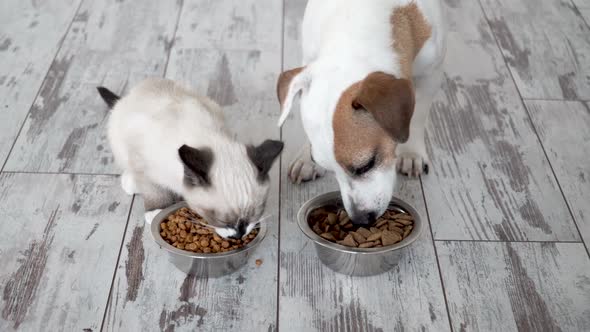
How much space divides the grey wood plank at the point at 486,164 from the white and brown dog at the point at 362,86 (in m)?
0.42

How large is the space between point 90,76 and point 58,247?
0.96 meters

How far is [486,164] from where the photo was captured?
2.27 metres

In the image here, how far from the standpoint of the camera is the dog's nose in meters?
1.76

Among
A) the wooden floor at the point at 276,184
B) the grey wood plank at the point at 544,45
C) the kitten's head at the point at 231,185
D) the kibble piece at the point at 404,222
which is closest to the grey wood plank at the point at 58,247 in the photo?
the wooden floor at the point at 276,184

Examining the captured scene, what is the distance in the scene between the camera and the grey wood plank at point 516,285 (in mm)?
1755

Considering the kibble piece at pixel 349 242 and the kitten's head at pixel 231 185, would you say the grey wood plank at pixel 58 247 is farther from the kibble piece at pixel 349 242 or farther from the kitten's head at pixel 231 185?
the kibble piece at pixel 349 242

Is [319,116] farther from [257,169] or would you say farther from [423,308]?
[423,308]

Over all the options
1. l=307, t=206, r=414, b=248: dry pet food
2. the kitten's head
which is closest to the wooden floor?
l=307, t=206, r=414, b=248: dry pet food

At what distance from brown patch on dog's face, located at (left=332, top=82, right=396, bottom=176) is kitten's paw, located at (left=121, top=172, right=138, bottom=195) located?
29.9 inches

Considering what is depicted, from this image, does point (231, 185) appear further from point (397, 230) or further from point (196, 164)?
point (397, 230)

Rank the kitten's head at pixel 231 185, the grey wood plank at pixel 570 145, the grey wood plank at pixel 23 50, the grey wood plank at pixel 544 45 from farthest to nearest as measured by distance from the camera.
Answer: the grey wood plank at pixel 544 45 → the grey wood plank at pixel 23 50 → the grey wood plank at pixel 570 145 → the kitten's head at pixel 231 185

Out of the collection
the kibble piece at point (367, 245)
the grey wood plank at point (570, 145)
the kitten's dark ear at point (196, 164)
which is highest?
the kitten's dark ear at point (196, 164)

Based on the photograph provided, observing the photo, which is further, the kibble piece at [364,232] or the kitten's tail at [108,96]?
the kitten's tail at [108,96]

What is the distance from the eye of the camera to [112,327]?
171cm
